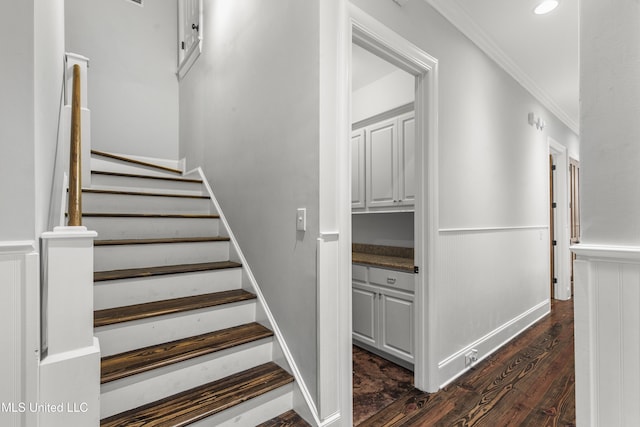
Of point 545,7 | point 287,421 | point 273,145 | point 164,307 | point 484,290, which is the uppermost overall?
point 545,7

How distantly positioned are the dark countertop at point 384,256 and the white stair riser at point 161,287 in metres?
1.14

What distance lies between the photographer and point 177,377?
1550 mm

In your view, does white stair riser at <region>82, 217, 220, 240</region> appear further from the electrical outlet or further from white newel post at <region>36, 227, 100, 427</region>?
the electrical outlet

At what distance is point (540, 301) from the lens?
376 centimetres

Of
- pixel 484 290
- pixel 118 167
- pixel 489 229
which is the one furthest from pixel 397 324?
pixel 118 167

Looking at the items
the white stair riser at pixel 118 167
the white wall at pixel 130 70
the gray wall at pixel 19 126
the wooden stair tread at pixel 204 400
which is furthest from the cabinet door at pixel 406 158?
the white wall at pixel 130 70

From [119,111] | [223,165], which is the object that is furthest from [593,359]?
[119,111]

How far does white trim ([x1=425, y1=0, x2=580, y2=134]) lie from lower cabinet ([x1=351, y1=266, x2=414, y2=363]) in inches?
78.2

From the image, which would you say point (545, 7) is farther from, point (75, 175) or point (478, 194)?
point (75, 175)

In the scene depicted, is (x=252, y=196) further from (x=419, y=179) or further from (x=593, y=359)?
(x=593, y=359)

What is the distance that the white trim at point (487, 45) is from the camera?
2.28 metres

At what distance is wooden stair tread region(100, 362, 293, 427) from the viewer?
1.35 metres

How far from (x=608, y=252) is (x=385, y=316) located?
1.90 metres

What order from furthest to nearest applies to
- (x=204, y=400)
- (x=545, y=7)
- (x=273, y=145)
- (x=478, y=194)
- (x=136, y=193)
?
1. (x=478, y=194)
2. (x=136, y=193)
3. (x=545, y=7)
4. (x=273, y=145)
5. (x=204, y=400)
